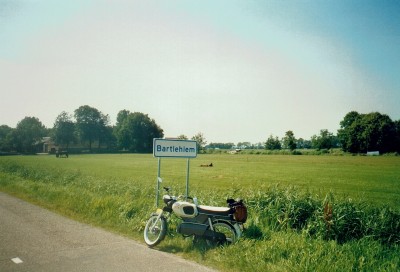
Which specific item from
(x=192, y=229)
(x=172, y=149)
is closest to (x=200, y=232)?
(x=192, y=229)

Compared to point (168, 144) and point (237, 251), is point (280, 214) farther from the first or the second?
point (168, 144)

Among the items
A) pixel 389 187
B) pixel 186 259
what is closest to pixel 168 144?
pixel 186 259

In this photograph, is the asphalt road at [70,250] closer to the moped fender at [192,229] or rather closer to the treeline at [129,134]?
the moped fender at [192,229]

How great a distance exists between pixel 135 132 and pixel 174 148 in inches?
4363

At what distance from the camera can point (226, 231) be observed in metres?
7.07

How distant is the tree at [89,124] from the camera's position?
376ft

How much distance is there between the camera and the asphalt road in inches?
A: 225

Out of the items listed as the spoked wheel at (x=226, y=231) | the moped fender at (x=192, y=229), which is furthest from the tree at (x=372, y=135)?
the moped fender at (x=192, y=229)

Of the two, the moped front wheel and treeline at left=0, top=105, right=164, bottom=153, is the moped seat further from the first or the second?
treeline at left=0, top=105, right=164, bottom=153

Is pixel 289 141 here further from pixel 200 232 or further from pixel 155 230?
pixel 200 232

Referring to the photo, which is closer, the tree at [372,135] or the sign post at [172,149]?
the sign post at [172,149]

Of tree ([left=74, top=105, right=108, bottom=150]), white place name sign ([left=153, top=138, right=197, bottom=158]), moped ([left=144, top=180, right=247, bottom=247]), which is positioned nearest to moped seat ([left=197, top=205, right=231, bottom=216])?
moped ([left=144, top=180, right=247, bottom=247])

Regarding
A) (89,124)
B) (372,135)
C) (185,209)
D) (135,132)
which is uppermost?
(89,124)

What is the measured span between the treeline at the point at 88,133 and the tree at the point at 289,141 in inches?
2173
